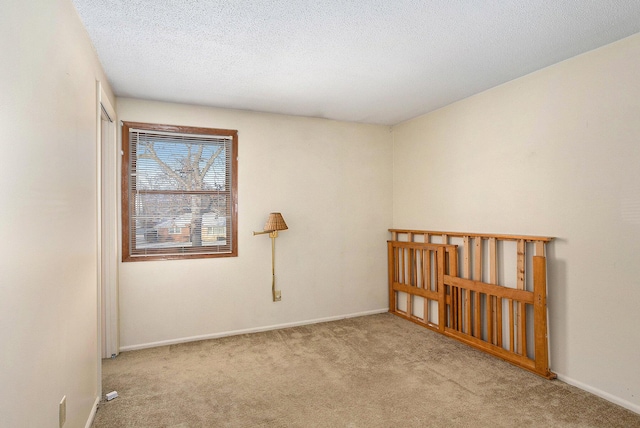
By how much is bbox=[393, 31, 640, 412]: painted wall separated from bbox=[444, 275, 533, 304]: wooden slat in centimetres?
19

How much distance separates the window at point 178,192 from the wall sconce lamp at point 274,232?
382 mm

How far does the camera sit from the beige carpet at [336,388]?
229 centimetres

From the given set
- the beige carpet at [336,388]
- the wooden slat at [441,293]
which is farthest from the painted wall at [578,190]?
the wooden slat at [441,293]

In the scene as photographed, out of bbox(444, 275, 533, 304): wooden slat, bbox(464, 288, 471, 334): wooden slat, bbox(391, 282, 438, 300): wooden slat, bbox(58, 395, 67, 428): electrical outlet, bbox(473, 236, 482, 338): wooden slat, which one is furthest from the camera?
bbox(391, 282, 438, 300): wooden slat

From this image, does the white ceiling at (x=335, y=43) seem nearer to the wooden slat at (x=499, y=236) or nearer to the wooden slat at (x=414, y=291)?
the wooden slat at (x=499, y=236)

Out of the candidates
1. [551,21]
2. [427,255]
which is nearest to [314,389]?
[427,255]

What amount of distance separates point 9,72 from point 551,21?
281 cm

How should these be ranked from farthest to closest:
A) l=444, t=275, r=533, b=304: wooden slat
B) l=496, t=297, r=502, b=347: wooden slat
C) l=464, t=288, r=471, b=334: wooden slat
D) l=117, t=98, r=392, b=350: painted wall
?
l=117, t=98, r=392, b=350: painted wall
l=464, t=288, r=471, b=334: wooden slat
l=496, t=297, r=502, b=347: wooden slat
l=444, t=275, r=533, b=304: wooden slat

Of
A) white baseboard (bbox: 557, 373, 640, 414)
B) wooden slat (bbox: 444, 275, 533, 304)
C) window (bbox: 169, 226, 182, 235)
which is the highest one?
window (bbox: 169, 226, 182, 235)

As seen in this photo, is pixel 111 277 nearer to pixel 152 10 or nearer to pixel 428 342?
pixel 152 10

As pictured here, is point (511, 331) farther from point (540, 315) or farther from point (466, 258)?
point (466, 258)

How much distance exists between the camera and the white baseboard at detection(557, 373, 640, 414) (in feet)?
7.74

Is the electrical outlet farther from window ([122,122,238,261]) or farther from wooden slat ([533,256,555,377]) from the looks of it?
wooden slat ([533,256,555,377])

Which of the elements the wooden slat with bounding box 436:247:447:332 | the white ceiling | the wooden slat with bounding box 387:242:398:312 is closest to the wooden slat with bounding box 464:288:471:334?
the wooden slat with bounding box 436:247:447:332
